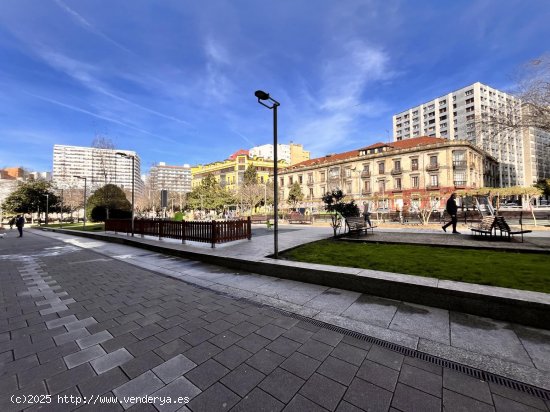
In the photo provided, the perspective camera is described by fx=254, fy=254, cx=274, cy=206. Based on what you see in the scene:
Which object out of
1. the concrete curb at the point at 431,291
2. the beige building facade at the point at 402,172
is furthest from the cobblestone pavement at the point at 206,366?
the beige building facade at the point at 402,172

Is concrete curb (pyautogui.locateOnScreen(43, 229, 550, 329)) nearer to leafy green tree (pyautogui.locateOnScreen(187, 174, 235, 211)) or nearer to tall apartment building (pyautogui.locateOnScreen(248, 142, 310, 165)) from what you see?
leafy green tree (pyautogui.locateOnScreen(187, 174, 235, 211))

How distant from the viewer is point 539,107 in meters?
7.25

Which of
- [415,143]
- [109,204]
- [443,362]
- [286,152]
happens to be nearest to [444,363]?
[443,362]

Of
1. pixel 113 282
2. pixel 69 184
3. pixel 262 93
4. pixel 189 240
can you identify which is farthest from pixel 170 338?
pixel 69 184

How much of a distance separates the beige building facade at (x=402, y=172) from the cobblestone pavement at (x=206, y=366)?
33487 millimetres

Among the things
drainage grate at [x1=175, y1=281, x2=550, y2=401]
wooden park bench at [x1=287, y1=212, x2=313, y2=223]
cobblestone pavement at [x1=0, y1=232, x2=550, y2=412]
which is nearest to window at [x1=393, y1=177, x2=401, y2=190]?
wooden park bench at [x1=287, y1=212, x2=313, y2=223]

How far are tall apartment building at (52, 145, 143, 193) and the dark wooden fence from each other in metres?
20.0

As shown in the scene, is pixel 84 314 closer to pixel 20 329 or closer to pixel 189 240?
pixel 20 329

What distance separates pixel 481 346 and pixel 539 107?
8.12 m

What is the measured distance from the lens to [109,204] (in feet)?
93.5

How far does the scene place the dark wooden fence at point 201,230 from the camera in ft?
31.7

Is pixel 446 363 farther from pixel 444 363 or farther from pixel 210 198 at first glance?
pixel 210 198

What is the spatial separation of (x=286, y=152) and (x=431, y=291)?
327 feet

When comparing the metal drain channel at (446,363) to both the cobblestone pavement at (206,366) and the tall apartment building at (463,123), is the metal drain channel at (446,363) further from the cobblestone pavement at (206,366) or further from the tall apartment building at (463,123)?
the tall apartment building at (463,123)
